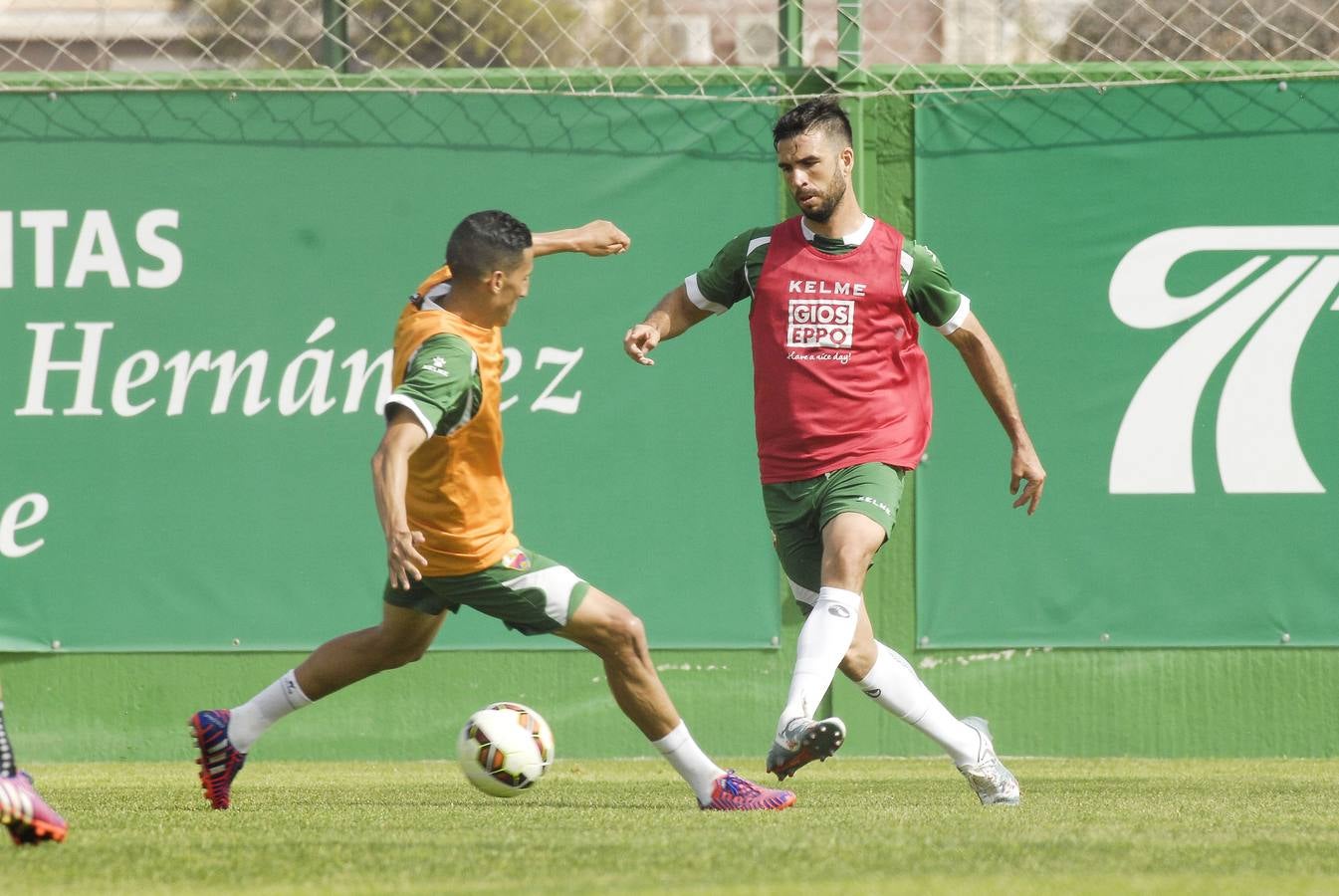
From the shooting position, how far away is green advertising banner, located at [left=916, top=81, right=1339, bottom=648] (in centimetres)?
789

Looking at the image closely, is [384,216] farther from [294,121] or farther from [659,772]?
[659,772]

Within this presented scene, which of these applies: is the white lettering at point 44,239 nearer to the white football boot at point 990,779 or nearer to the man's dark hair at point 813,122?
the man's dark hair at point 813,122

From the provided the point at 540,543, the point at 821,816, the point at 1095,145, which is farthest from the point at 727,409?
the point at 821,816

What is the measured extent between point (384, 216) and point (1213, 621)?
4.13 metres

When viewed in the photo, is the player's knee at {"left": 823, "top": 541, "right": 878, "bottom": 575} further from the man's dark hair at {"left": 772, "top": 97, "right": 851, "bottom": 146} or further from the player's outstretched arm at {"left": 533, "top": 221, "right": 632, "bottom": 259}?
the man's dark hair at {"left": 772, "top": 97, "right": 851, "bottom": 146}

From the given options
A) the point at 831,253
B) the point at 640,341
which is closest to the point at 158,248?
the point at 640,341

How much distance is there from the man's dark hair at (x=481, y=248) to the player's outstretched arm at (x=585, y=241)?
239 mm

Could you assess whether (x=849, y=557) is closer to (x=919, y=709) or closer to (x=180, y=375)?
(x=919, y=709)

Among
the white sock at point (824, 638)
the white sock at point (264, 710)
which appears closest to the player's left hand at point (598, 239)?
the white sock at point (824, 638)

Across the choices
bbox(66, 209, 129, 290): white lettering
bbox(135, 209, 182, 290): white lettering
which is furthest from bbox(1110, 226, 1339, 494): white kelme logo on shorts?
bbox(66, 209, 129, 290): white lettering

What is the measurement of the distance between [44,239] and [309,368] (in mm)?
1331

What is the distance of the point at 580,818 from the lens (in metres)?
5.19

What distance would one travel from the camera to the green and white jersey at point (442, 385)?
5.08 metres

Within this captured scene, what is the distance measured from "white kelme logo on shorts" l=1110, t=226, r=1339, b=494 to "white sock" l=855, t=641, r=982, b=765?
2.58 m
